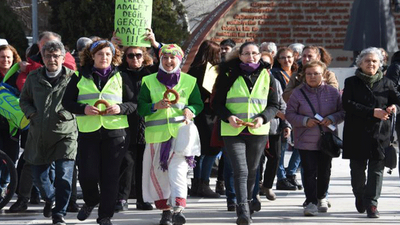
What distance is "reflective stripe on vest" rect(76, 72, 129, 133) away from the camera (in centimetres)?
925

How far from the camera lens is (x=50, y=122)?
32.0 ft

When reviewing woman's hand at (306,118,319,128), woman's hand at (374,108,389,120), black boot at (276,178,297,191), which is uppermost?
woman's hand at (374,108,389,120)

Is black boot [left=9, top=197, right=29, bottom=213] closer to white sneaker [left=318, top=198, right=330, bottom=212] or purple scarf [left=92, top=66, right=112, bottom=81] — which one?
purple scarf [left=92, top=66, right=112, bottom=81]

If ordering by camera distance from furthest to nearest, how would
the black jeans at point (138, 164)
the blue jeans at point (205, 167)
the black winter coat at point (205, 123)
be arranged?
the blue jeans at point (205, 167) < the black winter coat at point (205, 123) < the black jeans at point (138, 164)

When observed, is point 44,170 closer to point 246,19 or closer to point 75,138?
point 75,138

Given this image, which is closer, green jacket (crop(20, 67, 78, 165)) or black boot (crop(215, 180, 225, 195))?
green jacket (crop(20, 67, 78, 165))

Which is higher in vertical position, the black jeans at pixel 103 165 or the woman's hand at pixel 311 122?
the woman's hand at pixel 311 122

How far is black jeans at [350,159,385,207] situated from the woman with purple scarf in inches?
75.8

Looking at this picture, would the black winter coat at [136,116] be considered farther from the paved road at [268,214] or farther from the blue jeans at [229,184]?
the blue jeans at [229,184]

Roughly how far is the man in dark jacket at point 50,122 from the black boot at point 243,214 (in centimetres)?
169

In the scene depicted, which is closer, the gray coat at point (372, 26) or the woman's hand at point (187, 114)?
the woman's hand at point (187, 114)

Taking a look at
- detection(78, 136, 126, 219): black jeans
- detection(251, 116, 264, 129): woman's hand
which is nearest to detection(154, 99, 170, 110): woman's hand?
detection(78, 136, 126, 219): black jeans

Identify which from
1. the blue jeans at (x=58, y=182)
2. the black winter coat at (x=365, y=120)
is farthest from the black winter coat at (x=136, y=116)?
the black winter coat at (x=365, y=120)

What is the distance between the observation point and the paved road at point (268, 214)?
995cm
